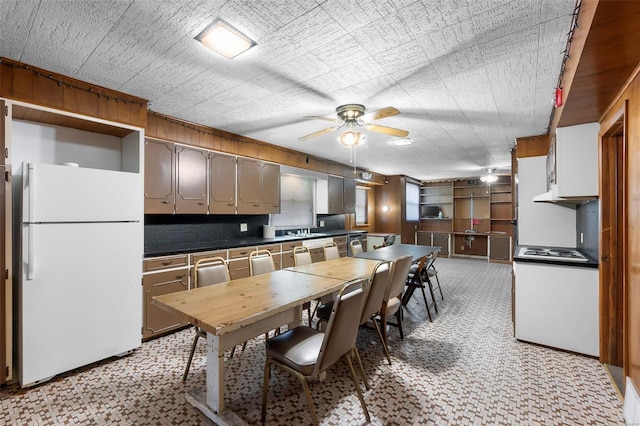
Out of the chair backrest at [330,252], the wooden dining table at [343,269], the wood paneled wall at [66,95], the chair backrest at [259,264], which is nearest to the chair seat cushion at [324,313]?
the wooden dining table at [343,269]

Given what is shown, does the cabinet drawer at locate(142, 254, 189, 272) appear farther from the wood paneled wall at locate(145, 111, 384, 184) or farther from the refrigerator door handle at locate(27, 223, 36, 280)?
the wood paneled wall at locate(145, 111, 384, 184)

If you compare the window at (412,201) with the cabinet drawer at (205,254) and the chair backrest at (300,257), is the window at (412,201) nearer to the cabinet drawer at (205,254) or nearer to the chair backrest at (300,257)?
the chair backrest at (300,257)

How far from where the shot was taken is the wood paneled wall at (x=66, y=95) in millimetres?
2238

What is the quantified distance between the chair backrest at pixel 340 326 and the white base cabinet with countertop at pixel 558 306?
2.16m

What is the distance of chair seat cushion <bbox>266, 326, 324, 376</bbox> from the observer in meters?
1.70

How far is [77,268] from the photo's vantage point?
241 centimetres

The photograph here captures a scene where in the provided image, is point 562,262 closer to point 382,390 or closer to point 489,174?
point 382,390

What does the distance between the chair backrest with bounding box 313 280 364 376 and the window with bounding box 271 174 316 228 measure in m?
3.59

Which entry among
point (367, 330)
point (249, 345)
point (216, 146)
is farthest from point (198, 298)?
point (216, 146)

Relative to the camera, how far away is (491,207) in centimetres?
869

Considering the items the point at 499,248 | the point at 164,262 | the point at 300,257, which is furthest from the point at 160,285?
the point at 499,248

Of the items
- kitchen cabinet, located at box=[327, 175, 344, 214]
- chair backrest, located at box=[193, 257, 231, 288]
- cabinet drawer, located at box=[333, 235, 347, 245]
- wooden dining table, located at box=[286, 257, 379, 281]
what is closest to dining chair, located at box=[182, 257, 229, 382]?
chair backrest, located at box=[193, 257, 231, 288]

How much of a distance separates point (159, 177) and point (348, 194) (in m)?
4.29

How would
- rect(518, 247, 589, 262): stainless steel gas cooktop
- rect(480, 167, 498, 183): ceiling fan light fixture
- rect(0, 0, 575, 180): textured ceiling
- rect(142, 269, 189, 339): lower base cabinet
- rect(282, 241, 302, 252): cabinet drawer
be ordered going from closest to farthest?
rect(0, 0, 575, 180): textured ceiling, rect(518, 247, 589, 262): stainless steel gas cooktop, rect(142, 269, 189, 339): lower base cabinet, rect(282, 241, 302, 252): cabinet drawer, rect(480, 167, 498, 183): ceiling fan light fixture
